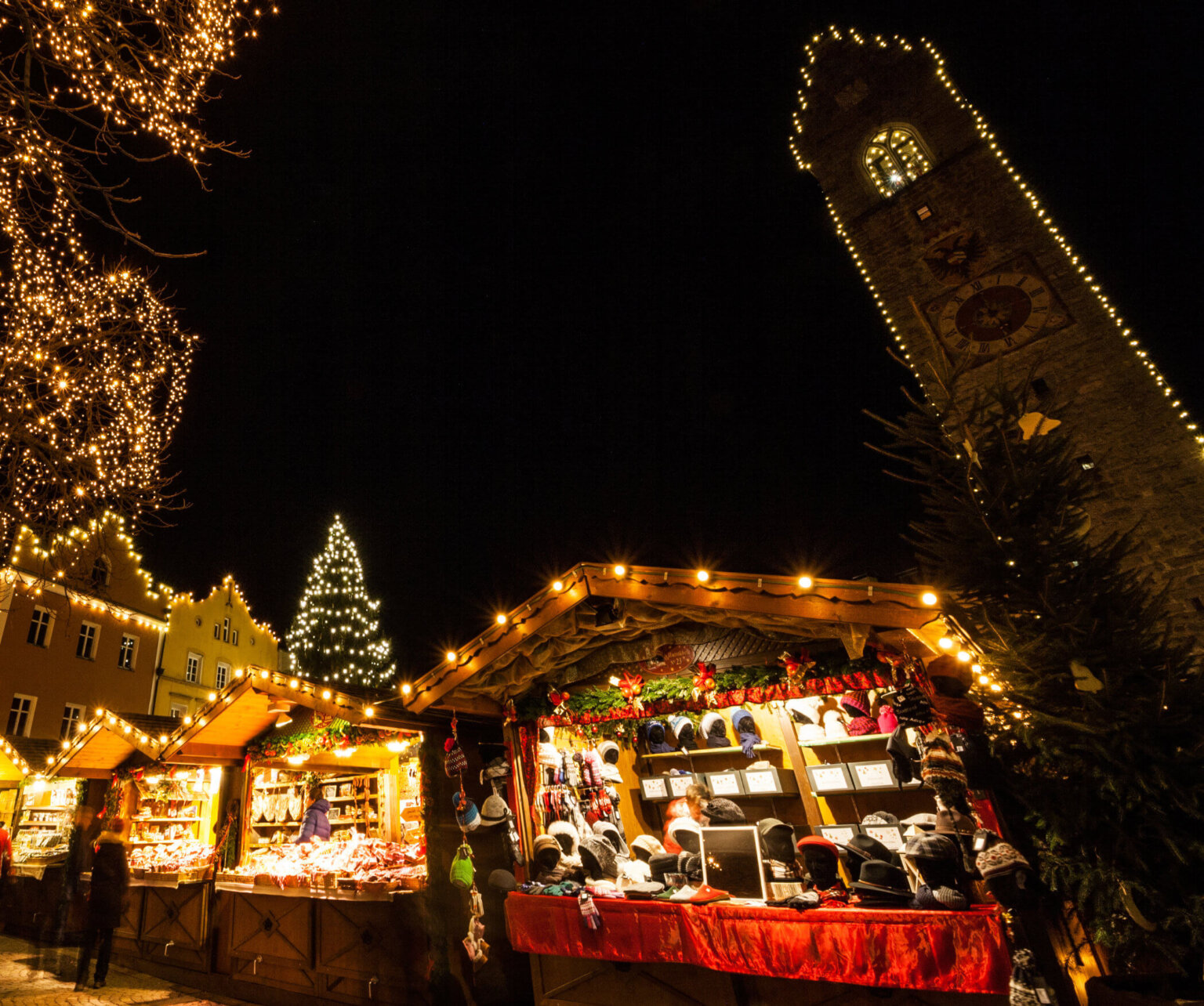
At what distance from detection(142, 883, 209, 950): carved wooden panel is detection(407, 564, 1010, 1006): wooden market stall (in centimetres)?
535

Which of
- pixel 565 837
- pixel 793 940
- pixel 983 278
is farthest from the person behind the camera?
pixel 983 278

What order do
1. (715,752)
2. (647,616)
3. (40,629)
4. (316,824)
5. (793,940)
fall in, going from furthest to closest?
(40,629) → (316,824) → (715,752) → (647,616) → (793,940)

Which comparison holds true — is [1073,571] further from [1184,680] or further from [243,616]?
[243,616]

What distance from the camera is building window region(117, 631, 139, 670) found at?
2186 centimetres

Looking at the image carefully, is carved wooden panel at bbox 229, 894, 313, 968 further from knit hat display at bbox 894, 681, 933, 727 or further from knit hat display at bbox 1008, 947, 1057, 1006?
knit hat display at bbox 1008, 947, 1057, 1006

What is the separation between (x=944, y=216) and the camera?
1501 centimetres

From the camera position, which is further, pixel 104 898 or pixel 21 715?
pixel 21 715

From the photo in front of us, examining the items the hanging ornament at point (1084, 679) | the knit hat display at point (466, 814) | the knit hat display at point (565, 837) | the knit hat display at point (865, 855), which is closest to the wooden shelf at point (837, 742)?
the knit hat display at point (865, 855)

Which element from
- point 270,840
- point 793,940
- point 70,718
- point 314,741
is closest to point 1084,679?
point 793,940

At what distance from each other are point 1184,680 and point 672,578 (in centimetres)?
332

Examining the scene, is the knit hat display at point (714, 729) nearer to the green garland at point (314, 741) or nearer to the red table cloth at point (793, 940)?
the red table cloth at point (793, 940)

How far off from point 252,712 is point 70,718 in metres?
17.5

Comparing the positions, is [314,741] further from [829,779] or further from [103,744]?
[829,779]

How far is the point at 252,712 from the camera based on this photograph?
845 cm
